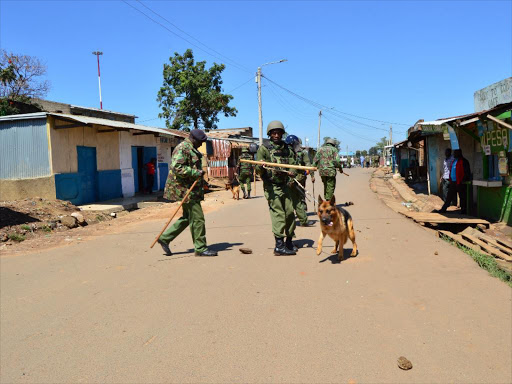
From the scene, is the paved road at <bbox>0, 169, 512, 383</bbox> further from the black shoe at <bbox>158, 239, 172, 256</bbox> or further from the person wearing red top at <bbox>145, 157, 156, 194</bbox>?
the person wearing red top at <bbox>145, 157, 156, 194</bbox>

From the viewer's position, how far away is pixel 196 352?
10.2 ft

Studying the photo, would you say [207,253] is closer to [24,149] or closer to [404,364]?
[404,364]

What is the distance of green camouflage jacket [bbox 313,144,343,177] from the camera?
25.8ft

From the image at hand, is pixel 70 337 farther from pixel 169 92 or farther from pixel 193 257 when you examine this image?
pixel 169 92

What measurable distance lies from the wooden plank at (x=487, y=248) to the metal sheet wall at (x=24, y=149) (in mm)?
11553

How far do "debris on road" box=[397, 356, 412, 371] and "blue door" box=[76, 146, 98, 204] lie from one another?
43.2 ft

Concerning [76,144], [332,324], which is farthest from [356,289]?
[76,144]

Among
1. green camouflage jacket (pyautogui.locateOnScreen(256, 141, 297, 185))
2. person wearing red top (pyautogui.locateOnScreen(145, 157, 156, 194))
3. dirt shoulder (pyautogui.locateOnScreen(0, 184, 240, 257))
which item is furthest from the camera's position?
person wearing red top (pyautogui.locateOnScreen(145, 157, 156, 194))

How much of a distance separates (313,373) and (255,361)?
0.43 meters

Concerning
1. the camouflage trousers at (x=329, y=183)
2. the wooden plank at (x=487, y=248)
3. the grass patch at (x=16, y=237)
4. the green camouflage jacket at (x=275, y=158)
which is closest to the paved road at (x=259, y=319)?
the wooden plank at (x=487, y=248)

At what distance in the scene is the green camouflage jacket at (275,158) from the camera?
596cm

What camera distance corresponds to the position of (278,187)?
6.01 m

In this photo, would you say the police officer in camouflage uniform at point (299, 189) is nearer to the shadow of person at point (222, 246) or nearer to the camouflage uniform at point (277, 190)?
the camouflage uniform at point (277, 190)

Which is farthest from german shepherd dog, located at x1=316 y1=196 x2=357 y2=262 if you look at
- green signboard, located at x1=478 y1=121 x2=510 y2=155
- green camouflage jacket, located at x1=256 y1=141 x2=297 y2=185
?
green signboard, located at x1=478 y1=121 x2=510 y2=155
